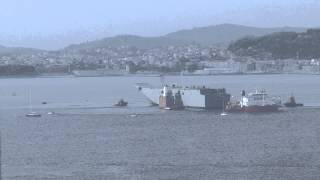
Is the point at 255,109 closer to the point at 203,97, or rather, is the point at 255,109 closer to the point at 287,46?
the point at 203,97

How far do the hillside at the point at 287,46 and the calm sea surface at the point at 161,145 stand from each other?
110621 mm

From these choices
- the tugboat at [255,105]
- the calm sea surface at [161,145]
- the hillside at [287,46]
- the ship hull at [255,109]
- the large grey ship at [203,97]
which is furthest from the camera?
the hillside at [287,46]

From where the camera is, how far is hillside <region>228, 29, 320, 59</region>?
168 metres

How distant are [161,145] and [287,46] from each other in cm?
13805

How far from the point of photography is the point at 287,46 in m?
171

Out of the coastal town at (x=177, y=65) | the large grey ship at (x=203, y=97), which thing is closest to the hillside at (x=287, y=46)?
the coastal town at (x=177, y=65)

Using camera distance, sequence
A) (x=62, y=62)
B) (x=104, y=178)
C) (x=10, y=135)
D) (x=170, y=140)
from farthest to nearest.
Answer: (x=62, y=62) < (x=10, y=135) < (x=170, y=140) < (x=104, y=178)

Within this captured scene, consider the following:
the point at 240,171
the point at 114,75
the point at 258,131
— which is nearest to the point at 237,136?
the point at 258,131

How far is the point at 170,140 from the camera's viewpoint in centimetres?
3772

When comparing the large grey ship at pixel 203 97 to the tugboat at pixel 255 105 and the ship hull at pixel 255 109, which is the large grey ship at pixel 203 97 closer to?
the tugboat at pixel 255 105

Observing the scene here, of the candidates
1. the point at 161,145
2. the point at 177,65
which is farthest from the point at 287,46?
the point at 161,145

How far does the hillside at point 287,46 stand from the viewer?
16775cm

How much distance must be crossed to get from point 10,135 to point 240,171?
17.6 metres

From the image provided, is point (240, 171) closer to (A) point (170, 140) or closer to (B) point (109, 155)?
(B) point (109, 155)
